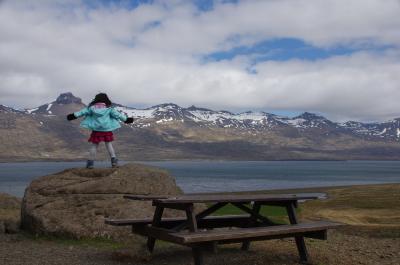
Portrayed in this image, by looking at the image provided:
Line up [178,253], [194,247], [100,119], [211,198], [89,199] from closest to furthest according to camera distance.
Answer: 1. [194,247]
2. [211,198]
3. [178,253]
4. [89,199]
5. [100,119]

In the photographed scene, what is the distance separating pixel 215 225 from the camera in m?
13.0

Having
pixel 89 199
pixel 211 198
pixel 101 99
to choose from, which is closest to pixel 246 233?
pixel 211 198

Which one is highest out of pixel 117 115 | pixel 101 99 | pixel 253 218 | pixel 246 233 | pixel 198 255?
pixel 101 99

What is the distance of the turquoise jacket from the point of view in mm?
16875

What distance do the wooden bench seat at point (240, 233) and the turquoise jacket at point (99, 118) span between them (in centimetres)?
600

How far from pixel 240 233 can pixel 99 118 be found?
8.42 meters

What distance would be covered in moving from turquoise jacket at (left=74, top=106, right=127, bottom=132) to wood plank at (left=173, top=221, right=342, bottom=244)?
7777mm

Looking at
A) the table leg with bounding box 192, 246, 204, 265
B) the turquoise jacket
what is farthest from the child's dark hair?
the table leg with bounding box 192, 246, 204, 265

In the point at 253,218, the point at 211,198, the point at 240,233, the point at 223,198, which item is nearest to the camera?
the point at 240,233

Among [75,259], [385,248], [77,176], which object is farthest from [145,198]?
[385,248]

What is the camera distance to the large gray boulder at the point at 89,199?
14170mm

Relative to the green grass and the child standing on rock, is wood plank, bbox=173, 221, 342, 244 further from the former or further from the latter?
the child standing on rock

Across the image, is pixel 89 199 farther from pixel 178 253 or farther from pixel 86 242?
pixel 178 253

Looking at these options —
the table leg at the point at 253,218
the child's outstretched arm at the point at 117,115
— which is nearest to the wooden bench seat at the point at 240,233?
the table leg at the point at 253,218
